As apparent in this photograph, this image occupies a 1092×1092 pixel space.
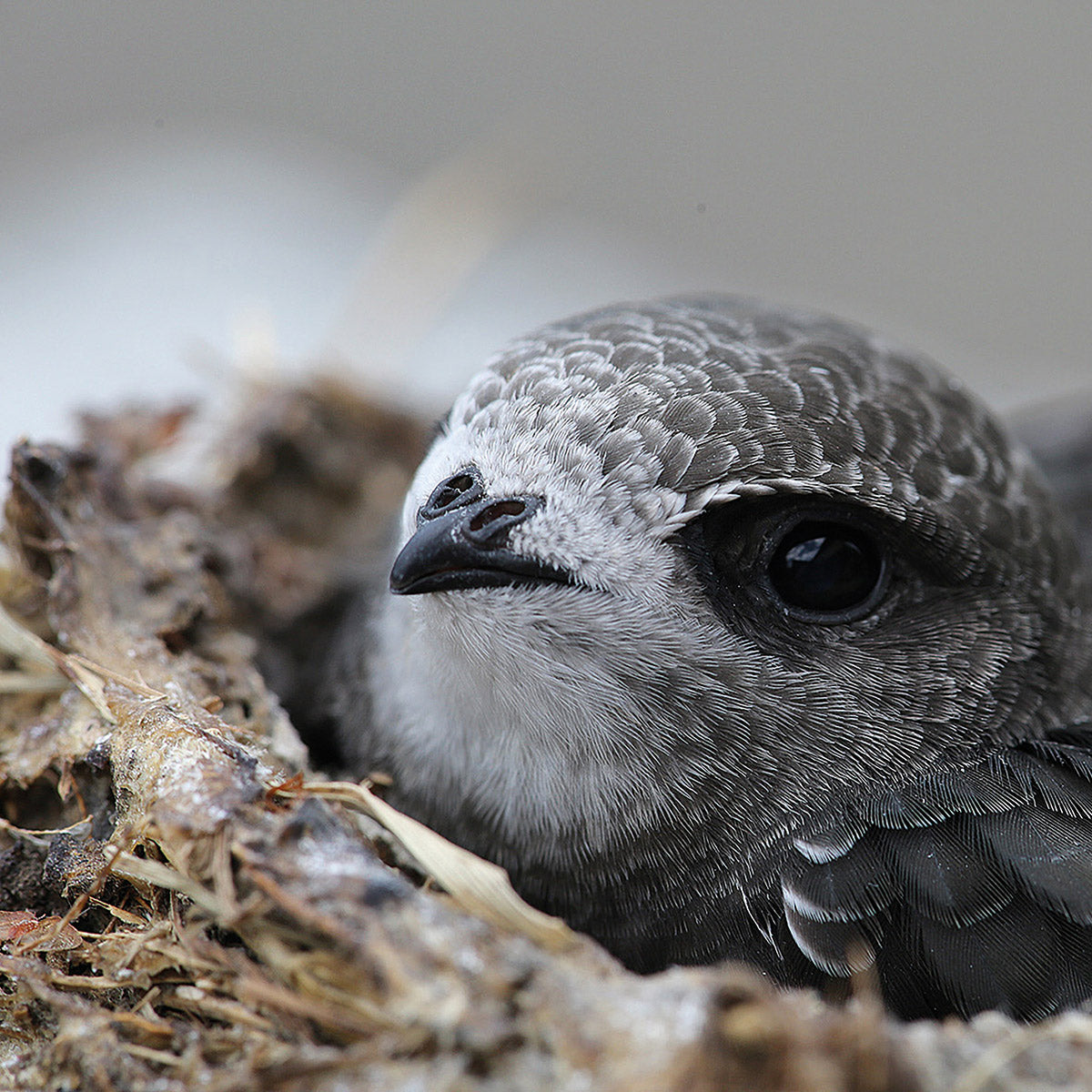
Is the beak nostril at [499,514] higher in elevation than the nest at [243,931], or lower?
higher

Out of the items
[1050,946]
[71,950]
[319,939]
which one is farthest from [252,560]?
[1050,946]

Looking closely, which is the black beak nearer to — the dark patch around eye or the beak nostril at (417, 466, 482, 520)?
the beak nostril at (417, 466, 482, 520)

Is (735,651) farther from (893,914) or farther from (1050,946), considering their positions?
(1050,946)

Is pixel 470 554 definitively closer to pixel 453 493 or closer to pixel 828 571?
pixel 453 493

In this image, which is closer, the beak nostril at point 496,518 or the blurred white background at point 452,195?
the beak nostril at point 496,518

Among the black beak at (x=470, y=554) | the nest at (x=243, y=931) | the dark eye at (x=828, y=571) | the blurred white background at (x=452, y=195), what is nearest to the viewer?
the nest at (x=243, y=931)

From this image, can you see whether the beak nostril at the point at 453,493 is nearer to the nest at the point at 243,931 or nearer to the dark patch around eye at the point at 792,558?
the dark patch around eye at the point at 792,558

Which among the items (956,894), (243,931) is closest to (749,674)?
(956,894)

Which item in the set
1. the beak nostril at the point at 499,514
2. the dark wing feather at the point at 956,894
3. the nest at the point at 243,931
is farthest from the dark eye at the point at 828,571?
the nest at the point at 243,931
